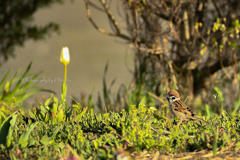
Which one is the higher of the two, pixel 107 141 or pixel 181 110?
pixel 181 110

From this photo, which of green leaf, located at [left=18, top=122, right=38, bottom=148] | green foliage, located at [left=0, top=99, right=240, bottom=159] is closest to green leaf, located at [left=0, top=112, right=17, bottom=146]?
green foliage, located at [left=0, top=99, right=240, bottom=159]

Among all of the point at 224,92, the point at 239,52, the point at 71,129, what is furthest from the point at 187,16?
the point at 71,129

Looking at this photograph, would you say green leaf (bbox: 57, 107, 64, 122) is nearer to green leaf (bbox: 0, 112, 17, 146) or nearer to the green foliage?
the green foliage

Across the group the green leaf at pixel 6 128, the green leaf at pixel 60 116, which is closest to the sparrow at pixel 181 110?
the green leaf at pixel 60 116

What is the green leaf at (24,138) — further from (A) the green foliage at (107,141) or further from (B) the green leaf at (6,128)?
(B) the green leaf at (6,128)

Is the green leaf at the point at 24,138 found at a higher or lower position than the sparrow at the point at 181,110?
lower

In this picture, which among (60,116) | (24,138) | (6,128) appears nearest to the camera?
(24,138)

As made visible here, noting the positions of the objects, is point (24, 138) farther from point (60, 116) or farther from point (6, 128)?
point (60, 116)

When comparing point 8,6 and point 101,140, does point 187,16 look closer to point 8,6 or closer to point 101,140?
point 101,140

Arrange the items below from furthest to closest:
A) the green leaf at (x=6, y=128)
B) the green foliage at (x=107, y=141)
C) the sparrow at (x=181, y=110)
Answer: the sparrow at (x=181, y=110) → the green leaf at (x=6, y=128) → the green foliage at (x=107, y=141)

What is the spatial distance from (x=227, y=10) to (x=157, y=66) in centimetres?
162

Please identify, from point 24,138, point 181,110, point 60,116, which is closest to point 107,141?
point 24,138

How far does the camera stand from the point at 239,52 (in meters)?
4.89

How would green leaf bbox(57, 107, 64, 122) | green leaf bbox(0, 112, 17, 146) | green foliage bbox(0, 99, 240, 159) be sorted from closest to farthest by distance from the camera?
1. green foliage bbox(0, 99, 240, 159)
2. green leaf bbox(0, 112, 17, 146)
3. green leaf bbox(57, 107, 64, 122)
